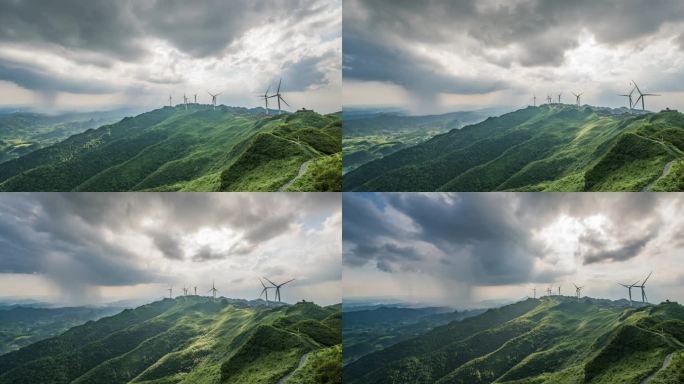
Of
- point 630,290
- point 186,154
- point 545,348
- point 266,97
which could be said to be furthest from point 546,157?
point 186,154

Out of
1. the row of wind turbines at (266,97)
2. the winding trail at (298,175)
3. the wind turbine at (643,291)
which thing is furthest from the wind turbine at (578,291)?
the row of wind turbines at (266,97)

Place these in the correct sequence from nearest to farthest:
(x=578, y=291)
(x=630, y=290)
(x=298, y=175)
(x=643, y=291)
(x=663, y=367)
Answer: (x=663, y=367) → (x=298, y=175) → (x=643, y=291) → (x=630, y=290) → (x=578, y=291)

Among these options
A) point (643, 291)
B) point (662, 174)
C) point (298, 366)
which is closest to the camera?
point (662, 174)

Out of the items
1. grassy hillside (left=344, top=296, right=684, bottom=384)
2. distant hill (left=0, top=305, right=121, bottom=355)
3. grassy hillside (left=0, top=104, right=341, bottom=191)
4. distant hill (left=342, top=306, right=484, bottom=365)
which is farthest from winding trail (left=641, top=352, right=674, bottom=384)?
distant hill (left=0, top=305, right=121, bottom=355)

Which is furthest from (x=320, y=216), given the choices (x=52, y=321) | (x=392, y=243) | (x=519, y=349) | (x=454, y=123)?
(x=52, y=321)

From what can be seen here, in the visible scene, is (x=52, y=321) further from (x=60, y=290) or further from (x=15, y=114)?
(x=15, y=114)

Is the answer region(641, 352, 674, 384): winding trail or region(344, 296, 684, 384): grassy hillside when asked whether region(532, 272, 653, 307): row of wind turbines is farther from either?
region(641, 352, 674, 384): winding trail

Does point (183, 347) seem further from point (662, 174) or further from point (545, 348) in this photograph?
point (662, 174)
